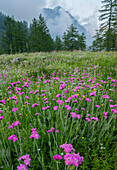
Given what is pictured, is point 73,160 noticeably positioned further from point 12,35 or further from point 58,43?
point 58,43

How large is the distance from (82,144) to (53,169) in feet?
1.83

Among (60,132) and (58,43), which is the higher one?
(58,43)

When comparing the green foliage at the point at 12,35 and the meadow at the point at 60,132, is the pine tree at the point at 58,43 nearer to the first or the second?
the green foliage at the point at 12,35

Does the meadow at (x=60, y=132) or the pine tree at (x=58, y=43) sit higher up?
the pine tree at (x=58, y=43)

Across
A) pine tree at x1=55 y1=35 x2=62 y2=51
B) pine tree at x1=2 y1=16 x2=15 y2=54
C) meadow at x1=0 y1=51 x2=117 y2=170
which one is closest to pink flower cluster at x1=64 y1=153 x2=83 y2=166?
meadow at x1=0 y1=51 x2=117 y2=170

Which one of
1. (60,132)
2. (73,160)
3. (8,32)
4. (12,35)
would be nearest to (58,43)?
(12,35)

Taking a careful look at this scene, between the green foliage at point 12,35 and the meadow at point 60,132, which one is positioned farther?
the green foliage at point 12,35

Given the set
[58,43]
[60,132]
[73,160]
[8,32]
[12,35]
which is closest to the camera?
[73,160]

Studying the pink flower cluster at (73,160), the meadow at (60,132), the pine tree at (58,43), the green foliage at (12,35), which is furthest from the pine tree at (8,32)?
the pink flower cluster at (73,160)

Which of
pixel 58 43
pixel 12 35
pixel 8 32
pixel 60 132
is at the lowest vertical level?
pixel 60 132

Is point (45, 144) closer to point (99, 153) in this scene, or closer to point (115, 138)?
point (99, 153)

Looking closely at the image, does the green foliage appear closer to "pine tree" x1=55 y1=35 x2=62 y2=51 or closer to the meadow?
"pine tree" x1=55 y1=35 x2=62 y2=51

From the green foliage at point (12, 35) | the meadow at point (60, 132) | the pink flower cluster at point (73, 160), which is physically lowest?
the meadow at point (60, 132)

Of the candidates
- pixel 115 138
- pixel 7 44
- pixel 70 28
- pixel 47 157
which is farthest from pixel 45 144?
pixel 70 28
